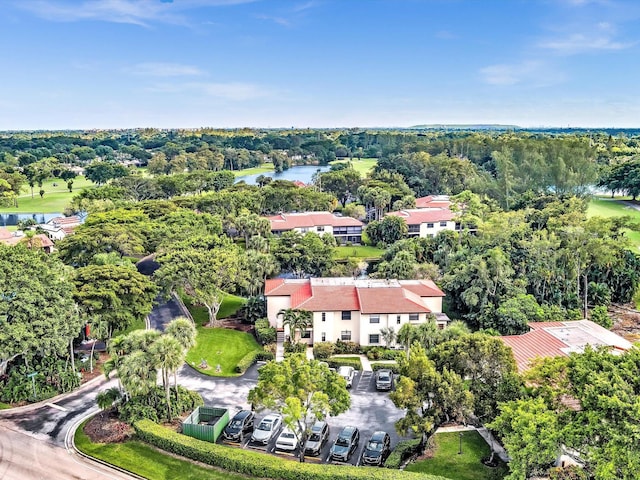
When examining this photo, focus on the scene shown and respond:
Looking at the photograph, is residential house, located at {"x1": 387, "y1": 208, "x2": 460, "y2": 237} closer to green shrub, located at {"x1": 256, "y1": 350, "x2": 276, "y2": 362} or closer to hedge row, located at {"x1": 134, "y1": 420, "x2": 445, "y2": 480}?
green shrub, located at {"x1": 256, "y1": 350, "x2": 276, "y2": 362}

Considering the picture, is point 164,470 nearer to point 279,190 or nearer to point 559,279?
point 559,279

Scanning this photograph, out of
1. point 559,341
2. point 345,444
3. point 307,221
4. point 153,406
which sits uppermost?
point 307,221

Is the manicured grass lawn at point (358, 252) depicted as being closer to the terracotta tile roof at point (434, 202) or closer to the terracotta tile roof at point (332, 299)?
the terracotta tile roof at point (434, 202)

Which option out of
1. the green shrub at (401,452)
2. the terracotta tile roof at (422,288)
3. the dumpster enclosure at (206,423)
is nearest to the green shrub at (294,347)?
the dumpster enclosure at (206,423)

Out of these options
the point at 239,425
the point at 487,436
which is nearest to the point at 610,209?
the point at 487,436

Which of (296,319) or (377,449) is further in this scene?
(296,319)

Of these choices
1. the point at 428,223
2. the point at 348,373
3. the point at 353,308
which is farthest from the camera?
the point at 428,223

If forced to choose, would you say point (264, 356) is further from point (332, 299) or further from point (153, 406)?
point (153, 406)

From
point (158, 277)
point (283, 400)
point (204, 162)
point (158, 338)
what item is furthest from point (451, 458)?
point (204, 162)
